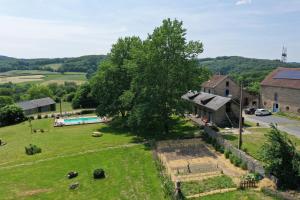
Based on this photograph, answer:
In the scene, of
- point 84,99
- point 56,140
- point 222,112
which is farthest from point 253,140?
point 84,99

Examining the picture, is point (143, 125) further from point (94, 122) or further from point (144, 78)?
point (94, 122)

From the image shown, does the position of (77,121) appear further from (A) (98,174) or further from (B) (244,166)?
(B) (244,166)

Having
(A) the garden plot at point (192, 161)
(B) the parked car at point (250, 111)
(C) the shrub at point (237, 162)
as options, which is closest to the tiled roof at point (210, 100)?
(B) the parked car at point (250, 111)

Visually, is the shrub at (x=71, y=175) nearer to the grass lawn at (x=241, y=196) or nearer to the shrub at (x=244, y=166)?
the grass lawn at (x=241, y=196)

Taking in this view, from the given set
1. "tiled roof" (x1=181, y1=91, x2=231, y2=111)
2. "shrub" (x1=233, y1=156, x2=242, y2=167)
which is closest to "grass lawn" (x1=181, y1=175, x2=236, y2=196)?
"shrub" (x1=233, y1=156, x2=242, y2=167)

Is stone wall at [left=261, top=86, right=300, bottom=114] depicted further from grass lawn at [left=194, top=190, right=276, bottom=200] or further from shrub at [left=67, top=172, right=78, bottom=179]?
shrub at [left=67, top=172, right=78, bottom=179]
